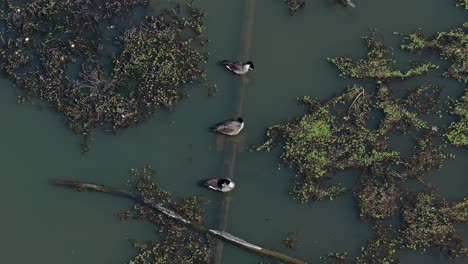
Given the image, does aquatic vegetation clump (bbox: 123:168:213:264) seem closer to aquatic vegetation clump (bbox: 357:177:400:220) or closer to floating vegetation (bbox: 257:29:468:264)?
floating vegetation (bbox: 257:29:468:264)

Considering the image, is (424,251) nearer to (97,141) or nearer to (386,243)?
(386,243)

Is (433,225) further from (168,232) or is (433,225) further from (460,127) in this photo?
(168,232)

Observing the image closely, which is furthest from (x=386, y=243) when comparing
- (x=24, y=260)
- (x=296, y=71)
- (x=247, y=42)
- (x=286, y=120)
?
(x=24, y=260)

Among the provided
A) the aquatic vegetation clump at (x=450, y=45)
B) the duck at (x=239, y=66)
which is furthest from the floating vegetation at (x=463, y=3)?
the duck at (x=239, y=66)

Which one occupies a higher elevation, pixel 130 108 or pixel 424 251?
pixel 130 108

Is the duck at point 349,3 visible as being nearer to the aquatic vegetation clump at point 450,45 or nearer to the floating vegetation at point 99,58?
the aquatic vegetation clump at point 450,45

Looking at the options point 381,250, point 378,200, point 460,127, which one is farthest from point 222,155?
point 460,127

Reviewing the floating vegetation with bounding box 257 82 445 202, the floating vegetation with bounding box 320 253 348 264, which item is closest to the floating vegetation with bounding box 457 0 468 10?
the floating vegetation with bounding box 257 82 445 202
